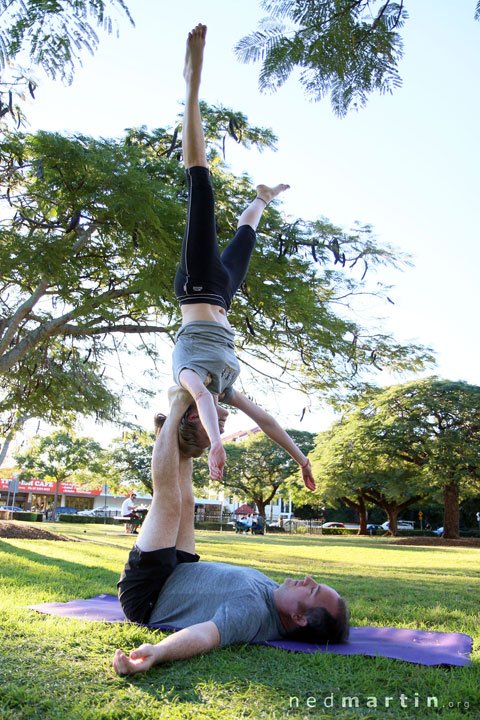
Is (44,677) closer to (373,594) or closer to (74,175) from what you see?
(373,594)

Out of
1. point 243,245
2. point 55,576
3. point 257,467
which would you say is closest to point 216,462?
point 243,245

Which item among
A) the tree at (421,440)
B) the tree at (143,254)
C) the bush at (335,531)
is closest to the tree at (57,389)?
the tree at (143,254)

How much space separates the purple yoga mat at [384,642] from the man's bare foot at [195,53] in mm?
3168

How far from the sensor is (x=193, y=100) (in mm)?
3477

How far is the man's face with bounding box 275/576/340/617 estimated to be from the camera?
9.57ft

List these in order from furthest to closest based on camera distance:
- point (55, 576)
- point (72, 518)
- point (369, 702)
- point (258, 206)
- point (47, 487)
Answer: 1. point (47, 487)
2. point (72, 518)
3. point (55, 576)
4. point (258, 206)
5. point (369, 702)

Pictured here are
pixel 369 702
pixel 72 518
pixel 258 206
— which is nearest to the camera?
pixel 369 702

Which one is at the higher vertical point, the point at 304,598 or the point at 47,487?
the point at 304,598

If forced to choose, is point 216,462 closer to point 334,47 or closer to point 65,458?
point 334,47

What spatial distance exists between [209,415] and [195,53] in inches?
86.1

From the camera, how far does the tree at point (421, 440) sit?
2231cm

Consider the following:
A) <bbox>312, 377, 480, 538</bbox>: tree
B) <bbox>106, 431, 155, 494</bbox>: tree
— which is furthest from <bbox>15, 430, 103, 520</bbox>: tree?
<bbox>312, 377, 480, 538</bbox>: tree

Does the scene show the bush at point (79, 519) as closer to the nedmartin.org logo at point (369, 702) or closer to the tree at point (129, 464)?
the tree at point (129, 464)

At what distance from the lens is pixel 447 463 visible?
22.1 metres
